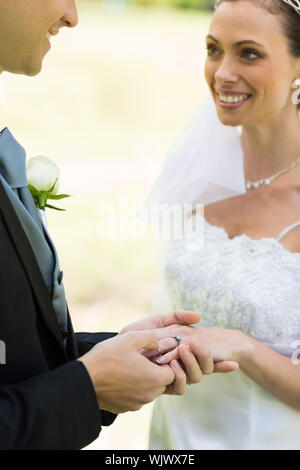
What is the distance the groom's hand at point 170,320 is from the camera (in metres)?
2.22

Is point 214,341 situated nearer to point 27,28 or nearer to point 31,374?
point 31,374

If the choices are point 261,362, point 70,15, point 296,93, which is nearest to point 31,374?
point 70,15

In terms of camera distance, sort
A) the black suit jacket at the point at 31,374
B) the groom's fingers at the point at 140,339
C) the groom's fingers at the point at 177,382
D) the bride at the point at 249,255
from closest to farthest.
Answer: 1. the black suit jacket at the point at 31,374
2. the groom's fingers at the point at 140,339
3. the groom's fingers at the point at 177,382
4. the bride at the point at 249,255

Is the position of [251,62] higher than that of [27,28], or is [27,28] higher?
[251,62]

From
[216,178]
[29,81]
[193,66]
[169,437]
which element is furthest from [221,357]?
[193,66]

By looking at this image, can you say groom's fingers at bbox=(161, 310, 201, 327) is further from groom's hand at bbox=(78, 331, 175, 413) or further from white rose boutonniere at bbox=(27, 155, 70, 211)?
white rose boutonniere at bbox=(27, 155, 70, 211)

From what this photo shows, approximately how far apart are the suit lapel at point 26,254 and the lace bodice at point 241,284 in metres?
1.17

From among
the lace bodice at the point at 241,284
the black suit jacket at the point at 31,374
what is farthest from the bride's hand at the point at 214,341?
the black suit jacket at the point at 31,374

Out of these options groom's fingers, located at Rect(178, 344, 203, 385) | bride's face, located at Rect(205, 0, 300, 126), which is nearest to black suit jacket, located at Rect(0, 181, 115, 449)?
groom's fingers, located at Rect(178, 344, 203, 385)

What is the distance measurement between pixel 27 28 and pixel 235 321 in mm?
1449

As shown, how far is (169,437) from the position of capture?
2805 mm

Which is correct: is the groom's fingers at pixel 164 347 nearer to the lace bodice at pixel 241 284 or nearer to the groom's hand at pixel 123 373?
the groom's hand at pixel 123 373

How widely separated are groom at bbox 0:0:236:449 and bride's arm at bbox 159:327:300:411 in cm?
54

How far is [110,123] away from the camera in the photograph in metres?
12.1
